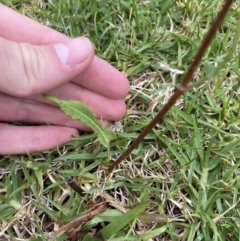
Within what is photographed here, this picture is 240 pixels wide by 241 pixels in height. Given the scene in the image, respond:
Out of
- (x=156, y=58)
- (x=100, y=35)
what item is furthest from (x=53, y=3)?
(x=156, y=58)

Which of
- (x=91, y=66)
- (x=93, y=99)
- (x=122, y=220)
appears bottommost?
(x=122, y=220)

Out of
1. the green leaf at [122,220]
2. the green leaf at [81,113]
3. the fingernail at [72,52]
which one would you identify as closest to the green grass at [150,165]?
the green leaf at [122,220]

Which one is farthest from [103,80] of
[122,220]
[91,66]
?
[122,220]

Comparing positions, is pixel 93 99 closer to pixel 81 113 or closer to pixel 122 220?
pixel 81 113

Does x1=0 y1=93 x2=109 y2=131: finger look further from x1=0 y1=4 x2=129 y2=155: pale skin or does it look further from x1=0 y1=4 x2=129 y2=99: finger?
x1=0 y1=4 x2=129 y2=99: finger

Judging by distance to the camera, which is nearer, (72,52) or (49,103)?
(72,52)

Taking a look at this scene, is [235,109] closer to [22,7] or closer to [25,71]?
[25,71]

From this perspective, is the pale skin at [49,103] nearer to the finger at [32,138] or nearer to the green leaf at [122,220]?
the finger at [32,138]
